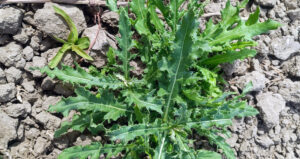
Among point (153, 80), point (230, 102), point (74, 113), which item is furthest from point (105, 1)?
point (230, 102)

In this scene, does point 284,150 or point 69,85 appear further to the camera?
point 284,150

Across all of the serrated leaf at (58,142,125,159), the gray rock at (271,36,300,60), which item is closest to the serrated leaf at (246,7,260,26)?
the gray rock at (271,36,300,60)

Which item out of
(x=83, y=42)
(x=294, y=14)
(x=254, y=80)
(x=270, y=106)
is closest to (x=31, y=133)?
(x=83, y=42)

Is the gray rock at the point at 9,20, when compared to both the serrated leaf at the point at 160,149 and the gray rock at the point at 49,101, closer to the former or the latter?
the gray rock at the point at 49,101

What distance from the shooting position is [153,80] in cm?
233

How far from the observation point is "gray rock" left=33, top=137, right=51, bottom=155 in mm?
2311

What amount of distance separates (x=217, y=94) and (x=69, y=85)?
50.9 inches

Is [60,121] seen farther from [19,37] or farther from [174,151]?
[174,151]

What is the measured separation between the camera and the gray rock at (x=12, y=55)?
2.29 metres

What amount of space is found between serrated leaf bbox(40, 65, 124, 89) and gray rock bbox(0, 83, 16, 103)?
14.1 inches

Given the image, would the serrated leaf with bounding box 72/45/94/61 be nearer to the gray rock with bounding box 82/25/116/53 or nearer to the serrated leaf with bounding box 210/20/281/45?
the gray rock with bounding box 82/25/116/53

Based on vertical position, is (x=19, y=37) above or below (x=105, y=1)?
below

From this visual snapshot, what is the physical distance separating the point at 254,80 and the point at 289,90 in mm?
415

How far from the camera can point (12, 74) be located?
90.6 inches
